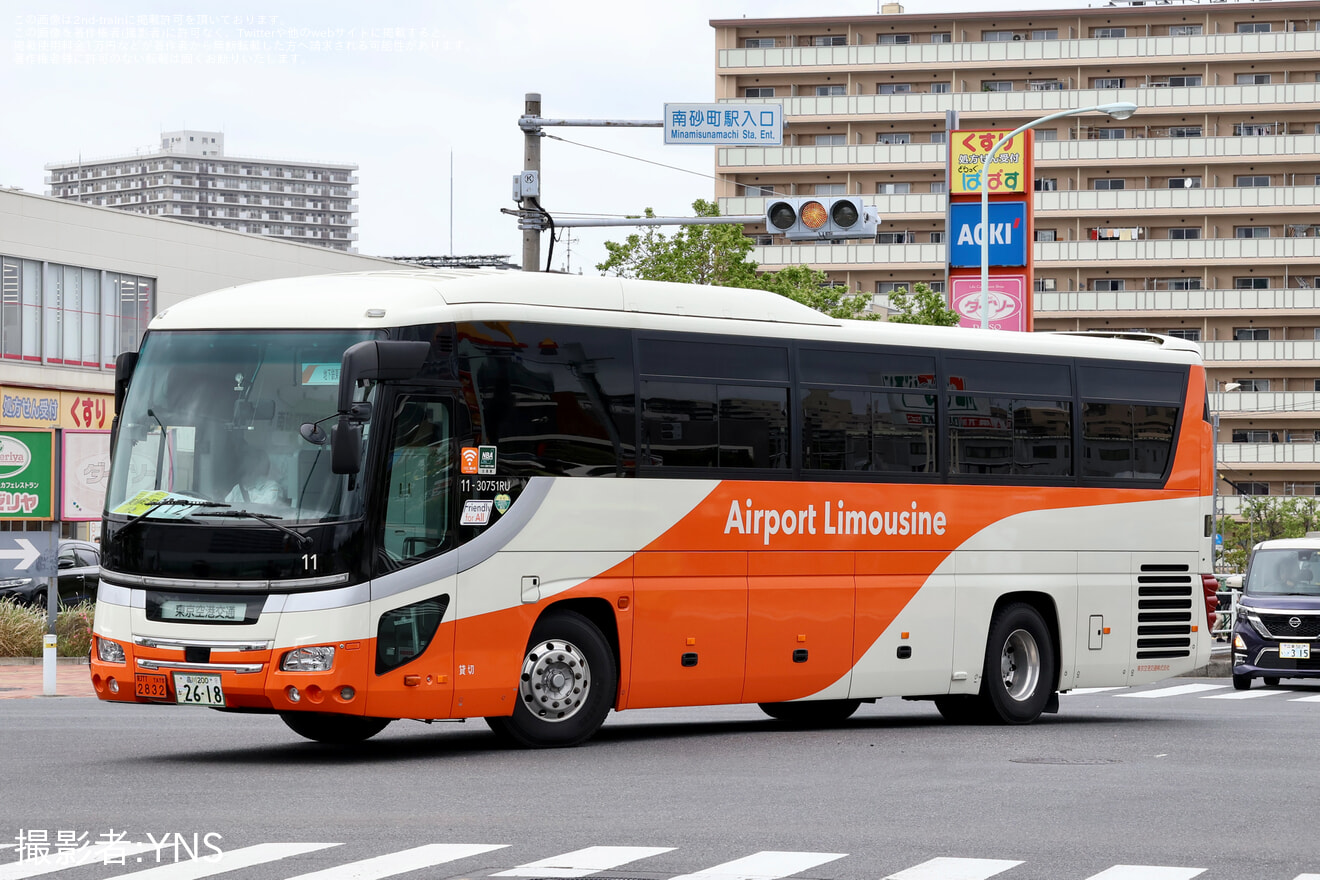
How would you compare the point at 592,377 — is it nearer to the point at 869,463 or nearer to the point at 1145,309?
the point at 869,463

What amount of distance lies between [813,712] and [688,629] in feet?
12.4

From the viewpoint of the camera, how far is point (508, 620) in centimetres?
1373

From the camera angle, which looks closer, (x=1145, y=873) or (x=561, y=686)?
(x=1145, y=873)

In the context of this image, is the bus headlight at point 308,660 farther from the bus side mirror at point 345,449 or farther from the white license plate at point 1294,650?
the white license plate at point 1294,650

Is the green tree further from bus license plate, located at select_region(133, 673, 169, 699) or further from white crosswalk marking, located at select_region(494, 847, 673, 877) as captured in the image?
white crosswalk marking, located at select_region(494, 847, 673, 877)

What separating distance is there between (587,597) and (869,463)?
3.19m

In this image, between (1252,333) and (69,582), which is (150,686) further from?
(1252,333)

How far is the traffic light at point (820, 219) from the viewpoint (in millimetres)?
24953

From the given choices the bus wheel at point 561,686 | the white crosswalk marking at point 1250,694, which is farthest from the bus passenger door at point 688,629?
the white crosswalk marking at point 1250,694

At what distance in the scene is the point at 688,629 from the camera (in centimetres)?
1487

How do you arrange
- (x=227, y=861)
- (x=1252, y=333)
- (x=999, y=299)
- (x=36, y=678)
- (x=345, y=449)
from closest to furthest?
(x=227, y=861) < (x=345, y=449) < (x=36, y=678) < (x=999, y=299) < (x=1252, y=333)

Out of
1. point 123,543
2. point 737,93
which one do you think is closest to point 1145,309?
point 737,93

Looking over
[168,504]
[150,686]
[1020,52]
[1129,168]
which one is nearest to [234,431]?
[168,504]

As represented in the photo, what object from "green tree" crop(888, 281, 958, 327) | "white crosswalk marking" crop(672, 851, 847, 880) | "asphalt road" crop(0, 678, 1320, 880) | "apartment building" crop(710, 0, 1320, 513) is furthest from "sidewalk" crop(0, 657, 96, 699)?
"apartment building" crop(710, 0, 1320, 513)
